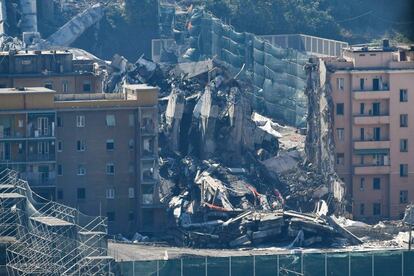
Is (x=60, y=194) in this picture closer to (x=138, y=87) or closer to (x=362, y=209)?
(x=138, y=87)

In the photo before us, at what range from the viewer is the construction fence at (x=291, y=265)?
77.8m

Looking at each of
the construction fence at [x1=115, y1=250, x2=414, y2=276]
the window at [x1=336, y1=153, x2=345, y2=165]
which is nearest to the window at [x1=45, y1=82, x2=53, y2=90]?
the window at [x1=336, y1=153, x2=345, y2=165]

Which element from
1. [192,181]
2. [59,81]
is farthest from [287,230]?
[59,81]

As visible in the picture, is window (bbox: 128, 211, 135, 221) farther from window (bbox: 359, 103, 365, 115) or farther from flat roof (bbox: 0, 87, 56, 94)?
window (bbox: 359, 103, 365, 115)

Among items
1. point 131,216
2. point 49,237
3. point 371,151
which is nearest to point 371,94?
point 371,151

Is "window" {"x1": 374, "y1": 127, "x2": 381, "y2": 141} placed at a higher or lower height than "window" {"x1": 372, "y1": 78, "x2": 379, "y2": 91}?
lower

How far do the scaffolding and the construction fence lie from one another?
54.2 inches

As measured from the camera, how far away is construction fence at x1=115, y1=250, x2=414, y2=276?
77.8 meters

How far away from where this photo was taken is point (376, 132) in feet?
→ 297

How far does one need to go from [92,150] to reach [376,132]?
29.4 ft

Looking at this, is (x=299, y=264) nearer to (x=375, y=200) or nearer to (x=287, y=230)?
(x=287, y=230)

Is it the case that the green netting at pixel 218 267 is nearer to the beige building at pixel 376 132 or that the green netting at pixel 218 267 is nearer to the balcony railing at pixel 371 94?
the beige building at pixel 376 132

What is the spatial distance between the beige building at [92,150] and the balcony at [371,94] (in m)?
6.49

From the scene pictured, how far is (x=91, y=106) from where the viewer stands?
285 ft
